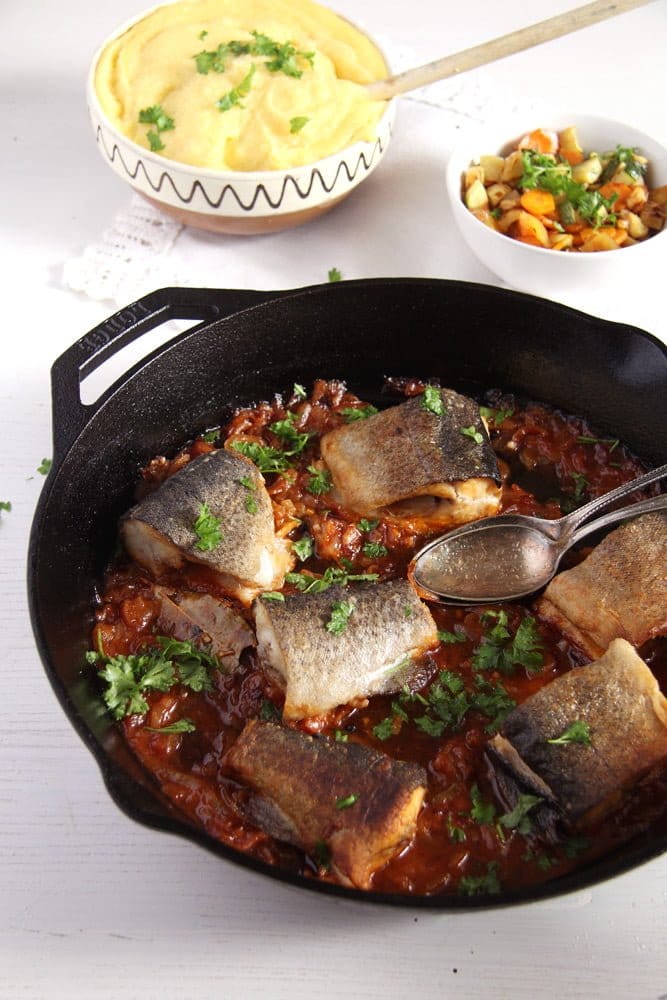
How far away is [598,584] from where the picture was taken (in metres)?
3.36

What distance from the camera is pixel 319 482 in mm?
3812

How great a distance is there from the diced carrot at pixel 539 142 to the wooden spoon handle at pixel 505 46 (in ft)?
1.47

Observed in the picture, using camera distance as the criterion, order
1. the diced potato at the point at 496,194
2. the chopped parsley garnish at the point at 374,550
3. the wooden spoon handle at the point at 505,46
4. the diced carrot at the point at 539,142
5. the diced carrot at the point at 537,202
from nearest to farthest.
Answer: the chopped parsley garnish at the point at 374,550 → the wooden spoon handle at the point at 505,46 → the diced carrot at the point at 537,202 → the diced potato at the point at 496,194 → the diced carrot at the point at 539,142

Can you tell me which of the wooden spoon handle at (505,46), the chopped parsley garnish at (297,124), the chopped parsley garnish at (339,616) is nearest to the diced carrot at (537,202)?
the wooden spoon handle at (505,46)

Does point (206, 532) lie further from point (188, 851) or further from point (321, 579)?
point (188, 851)

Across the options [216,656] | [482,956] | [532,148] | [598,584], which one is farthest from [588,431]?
[482,956]

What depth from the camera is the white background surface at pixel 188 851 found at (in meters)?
2.86

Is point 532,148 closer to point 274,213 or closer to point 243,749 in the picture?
point 274,213

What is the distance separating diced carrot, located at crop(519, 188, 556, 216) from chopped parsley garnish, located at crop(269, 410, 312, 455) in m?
1.52

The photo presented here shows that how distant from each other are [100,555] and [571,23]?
9.92 feet

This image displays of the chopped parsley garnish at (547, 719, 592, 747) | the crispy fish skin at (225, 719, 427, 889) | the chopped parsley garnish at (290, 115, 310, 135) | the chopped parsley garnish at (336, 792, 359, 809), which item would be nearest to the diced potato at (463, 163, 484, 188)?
the chopped parsley garnish at (290, 115, 310, 135)

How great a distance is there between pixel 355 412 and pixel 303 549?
0.72m

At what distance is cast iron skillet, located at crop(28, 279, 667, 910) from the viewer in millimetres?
3338

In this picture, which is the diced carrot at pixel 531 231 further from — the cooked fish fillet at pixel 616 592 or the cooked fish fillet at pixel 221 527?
the cooked fish fillet at pixel 221 527
